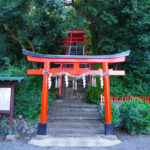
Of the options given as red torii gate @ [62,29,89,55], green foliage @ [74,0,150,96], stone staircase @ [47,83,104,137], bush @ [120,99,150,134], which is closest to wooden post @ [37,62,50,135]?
stone staircase @ [47,83,104,137]

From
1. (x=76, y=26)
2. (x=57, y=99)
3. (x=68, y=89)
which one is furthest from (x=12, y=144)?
(x=76, y=26)

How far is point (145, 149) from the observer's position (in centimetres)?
549

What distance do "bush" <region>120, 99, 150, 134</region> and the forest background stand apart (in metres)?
3.34

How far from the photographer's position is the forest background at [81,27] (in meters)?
8.91

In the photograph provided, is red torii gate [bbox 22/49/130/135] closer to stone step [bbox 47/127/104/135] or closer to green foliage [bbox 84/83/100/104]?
stone step [bbox 47/127/104/135]

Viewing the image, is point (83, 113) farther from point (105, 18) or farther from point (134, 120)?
point (105, 18)

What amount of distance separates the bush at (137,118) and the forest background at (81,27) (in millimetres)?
3342

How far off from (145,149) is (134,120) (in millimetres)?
1454

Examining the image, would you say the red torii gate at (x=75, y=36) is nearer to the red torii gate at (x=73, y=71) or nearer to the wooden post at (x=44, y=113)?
the red torii gate at (x=73, y=71)

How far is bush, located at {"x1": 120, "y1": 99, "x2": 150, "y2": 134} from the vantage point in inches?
265

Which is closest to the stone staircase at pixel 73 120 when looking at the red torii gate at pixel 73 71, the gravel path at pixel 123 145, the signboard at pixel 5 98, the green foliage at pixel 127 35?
the red torii gate at pixel 73 71

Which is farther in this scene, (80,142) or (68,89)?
(68,89)

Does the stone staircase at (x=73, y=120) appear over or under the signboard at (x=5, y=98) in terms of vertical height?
under

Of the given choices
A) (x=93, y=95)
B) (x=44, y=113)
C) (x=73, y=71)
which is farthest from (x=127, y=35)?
(x=44, y=113)
